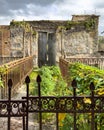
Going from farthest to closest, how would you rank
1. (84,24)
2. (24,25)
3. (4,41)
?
(84,24) → (4,41) → (24,25)

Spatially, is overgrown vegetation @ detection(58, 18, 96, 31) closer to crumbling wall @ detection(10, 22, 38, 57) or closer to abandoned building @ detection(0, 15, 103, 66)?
abandoned building @ detection(0, 15, 103, 66)

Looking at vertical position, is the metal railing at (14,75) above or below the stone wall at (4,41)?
below

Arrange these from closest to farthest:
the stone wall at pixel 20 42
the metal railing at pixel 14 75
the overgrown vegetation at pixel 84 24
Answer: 1. the metal railing at pixel 14 75
2. the stone wall at pixel 20 42
3. the overgrown vegetation at pixel 84 24

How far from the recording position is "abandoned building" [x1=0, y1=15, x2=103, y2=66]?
2750cm

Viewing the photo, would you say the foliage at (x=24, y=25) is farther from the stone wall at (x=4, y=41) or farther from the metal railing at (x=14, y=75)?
the metal railing at (x=14, y=75)

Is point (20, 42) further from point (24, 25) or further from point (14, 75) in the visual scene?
point (14, 75)

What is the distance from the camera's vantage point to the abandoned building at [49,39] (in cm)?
2750

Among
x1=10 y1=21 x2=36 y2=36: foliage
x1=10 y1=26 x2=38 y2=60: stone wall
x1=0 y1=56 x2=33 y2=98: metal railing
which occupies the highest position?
x1=10 y1=21 x2=36 y2=36: foliage

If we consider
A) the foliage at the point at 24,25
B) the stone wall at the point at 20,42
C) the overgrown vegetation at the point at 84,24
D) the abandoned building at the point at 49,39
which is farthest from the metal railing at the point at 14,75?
the overgrown vegetation at the point at 84,24

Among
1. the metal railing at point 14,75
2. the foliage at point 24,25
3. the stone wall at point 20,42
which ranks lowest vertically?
the metal railing at point 14,75

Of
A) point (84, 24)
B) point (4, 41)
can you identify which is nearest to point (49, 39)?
point (84, 24)

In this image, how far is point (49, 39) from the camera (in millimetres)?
28281

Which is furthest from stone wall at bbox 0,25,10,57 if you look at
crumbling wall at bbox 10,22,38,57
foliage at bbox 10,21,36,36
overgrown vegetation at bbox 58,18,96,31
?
overgrown vegetation at bbox 58,18,96,31

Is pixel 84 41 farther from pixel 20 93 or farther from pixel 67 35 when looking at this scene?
pixel 20 93
